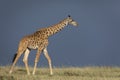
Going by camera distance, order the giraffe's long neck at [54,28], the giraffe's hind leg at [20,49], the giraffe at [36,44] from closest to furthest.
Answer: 1. the giraffe at [36,44]
2. the giraffe's hind leg at [20,49]
3. the giraffe's long neck at [54,28]

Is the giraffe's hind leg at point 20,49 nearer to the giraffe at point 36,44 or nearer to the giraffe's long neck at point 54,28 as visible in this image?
the giraffe at point 36,44

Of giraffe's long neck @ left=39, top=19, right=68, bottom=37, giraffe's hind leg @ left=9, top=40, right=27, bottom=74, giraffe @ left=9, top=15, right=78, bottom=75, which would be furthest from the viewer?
giraffe's long neck @ left=39, top=19, right=68, bottom=37

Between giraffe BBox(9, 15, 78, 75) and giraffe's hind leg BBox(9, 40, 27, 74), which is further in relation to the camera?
giraffe's hind leg BBox(9, 40, 27, 74)

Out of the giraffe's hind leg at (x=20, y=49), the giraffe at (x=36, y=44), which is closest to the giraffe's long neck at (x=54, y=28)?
the giraffe at (x=36, y=44)

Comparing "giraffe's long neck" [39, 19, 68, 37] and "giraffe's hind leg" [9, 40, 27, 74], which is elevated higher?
"giraffe's long neck" [39, 19, 68, 37]

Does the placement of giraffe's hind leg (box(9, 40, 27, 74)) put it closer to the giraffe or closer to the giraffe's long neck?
the giraffe

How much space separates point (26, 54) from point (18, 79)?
5.23 m

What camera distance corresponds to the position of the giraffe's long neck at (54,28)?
21656mm

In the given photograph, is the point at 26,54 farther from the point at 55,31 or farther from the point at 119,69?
the point at 119,69

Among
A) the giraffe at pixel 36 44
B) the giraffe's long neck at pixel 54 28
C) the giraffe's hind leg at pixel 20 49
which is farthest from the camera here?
the giraffe's long neck at pixel 54 28

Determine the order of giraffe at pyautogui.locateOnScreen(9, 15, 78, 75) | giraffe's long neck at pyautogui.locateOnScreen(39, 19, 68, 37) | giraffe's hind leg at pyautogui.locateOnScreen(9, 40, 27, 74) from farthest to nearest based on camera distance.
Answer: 1. giraffe's long neck at pyautogui.locateOnScreen(39, 19, 68, 37)
2. giraffe's hind leg at pyautogui.locateOnScreen(9, 40, 27, 74)
3. giraffe at pyautogui.locateOnScreen(9, 15, 78, 75)

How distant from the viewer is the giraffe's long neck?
853 inches

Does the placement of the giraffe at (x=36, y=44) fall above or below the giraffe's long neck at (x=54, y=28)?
below

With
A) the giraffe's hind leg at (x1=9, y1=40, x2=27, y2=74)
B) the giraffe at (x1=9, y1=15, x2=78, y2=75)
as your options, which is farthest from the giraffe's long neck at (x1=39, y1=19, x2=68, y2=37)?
the giraffe's hind leg at (x1=9, y1=40, x2=27, y2=74)
